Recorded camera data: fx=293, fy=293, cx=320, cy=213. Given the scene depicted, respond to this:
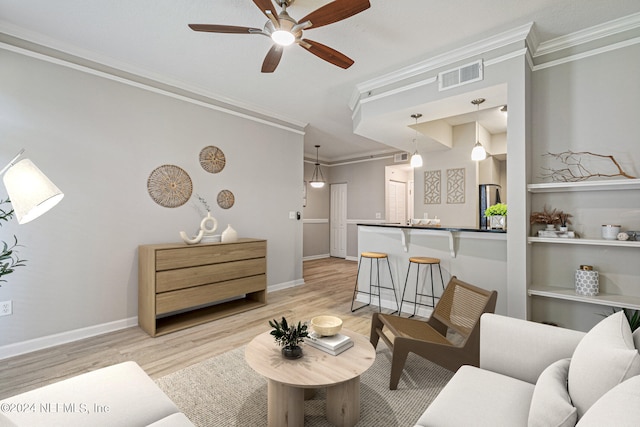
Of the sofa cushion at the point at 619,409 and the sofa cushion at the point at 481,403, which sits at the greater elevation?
the sofa cushion at the point at 619,409

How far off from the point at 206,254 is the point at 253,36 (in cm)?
230

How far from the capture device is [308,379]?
1.53 m

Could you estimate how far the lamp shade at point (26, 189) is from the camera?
3.44 ft

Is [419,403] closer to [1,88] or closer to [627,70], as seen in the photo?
[627,70]

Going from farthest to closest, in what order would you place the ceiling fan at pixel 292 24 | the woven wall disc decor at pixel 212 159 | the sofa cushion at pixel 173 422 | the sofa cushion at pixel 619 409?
the woven wall disc decor at pixel 212 159, the ceiling fan at pixel 292 24, the sofa cushion at pixel 173 422, the sofa cushion at pixel 619 409

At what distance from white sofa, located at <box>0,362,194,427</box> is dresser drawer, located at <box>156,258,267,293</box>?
169 cm

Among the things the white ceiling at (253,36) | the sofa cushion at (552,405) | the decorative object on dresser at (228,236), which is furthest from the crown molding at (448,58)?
the sofa cushion at (552,405)

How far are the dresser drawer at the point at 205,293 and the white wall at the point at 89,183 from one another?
515mm

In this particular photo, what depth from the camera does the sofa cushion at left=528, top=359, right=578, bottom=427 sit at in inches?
37.1

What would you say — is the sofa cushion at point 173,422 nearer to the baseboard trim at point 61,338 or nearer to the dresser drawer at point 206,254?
the dresser drawer at point 206,254

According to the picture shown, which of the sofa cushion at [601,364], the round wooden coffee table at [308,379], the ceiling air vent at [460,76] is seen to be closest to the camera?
the sofa cushion at [601,364]

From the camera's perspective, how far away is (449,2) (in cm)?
226

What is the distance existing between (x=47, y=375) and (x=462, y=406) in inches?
116

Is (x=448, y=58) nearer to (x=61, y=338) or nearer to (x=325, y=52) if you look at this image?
(x=325, y=52)
